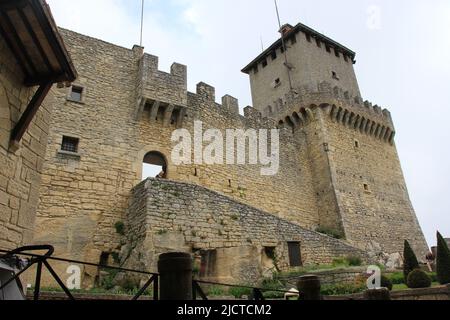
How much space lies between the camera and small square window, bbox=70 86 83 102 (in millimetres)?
12250

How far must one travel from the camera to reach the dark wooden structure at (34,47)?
14.8 ft

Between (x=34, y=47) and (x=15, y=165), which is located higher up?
(x=34, y=47)

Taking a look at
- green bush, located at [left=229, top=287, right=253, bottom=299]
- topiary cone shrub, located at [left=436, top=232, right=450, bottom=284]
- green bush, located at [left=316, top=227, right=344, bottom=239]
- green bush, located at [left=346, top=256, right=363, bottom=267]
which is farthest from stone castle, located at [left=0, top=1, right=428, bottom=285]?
topiary cone shrub, located at [left=436, top=232, right=450, bottom=284]

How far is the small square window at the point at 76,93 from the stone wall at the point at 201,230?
3907mm

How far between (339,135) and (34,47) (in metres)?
17.5

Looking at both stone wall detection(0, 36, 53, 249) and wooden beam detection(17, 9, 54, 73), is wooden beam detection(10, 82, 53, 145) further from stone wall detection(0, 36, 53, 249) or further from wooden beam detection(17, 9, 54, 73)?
wooden beam detection(17, 9, 54, 73)

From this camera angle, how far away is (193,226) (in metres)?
10.5

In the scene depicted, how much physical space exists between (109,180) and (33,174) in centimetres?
630

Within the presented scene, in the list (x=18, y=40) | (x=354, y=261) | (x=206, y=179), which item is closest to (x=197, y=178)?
(x=206, y=179)

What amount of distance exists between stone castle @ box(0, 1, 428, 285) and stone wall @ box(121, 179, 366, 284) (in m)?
0.04

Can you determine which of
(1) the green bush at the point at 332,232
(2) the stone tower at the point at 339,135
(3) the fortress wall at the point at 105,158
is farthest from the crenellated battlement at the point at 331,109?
(1) the green bush at the point at 332,232

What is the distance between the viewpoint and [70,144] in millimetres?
11609

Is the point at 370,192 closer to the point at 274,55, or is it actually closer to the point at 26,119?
the point at 274,55

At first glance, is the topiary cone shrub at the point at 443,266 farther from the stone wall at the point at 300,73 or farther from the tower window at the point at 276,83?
the tower window at the point at 276,83
